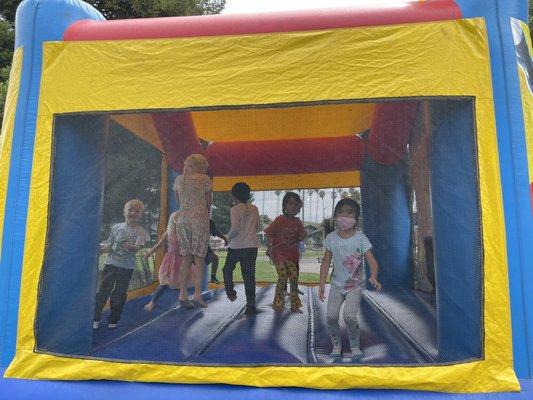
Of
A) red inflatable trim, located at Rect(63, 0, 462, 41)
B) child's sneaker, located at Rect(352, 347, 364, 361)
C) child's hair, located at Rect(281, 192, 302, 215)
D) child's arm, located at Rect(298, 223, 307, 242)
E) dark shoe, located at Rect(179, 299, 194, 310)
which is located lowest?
child's sneaker, located at Rect(352, 347, 364, 361)

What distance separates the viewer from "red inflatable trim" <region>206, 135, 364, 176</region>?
3.24 meters

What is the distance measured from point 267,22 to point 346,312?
1.44 meters

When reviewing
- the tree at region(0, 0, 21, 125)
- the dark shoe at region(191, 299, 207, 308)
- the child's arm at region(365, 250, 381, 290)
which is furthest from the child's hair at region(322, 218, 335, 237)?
the tree at region(0, 0, 21, 125)

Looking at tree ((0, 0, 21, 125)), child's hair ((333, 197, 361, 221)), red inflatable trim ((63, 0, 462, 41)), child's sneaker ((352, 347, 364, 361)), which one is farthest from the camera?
tree ((0, 0, 21, 125))

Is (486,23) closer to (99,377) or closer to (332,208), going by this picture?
(332,208)

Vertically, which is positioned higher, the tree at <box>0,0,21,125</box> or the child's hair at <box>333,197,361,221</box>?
the tree at <box>0,0,21,125</box>

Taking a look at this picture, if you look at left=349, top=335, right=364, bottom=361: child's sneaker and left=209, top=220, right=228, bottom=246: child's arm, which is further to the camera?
left=209, top=220, right=228, bottom=246: child's arm

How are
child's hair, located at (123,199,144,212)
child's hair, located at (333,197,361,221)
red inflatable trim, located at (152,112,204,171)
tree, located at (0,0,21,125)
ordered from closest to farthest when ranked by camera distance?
child's hair, located at (123,199,144,212), child's hair, located at (333,197,361,221), red inflatable trim, located at (152,112,204,171), tree, located at (0,0,21,125)

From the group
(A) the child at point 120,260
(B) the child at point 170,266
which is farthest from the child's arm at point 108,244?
(B) the child at point 170,266

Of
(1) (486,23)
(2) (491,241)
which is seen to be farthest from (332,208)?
(1) (486,23)

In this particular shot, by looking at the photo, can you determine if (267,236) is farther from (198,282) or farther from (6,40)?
(6,40)

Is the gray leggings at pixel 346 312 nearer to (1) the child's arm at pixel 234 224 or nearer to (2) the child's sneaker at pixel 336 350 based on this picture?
(2) the child's sneaker at pixel 336 350

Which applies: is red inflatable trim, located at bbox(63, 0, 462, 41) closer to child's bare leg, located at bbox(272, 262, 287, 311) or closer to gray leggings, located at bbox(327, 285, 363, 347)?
gray leggings, located at bbox(327, 285, 363, 347)

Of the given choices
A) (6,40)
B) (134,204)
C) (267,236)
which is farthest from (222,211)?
(6,40)
